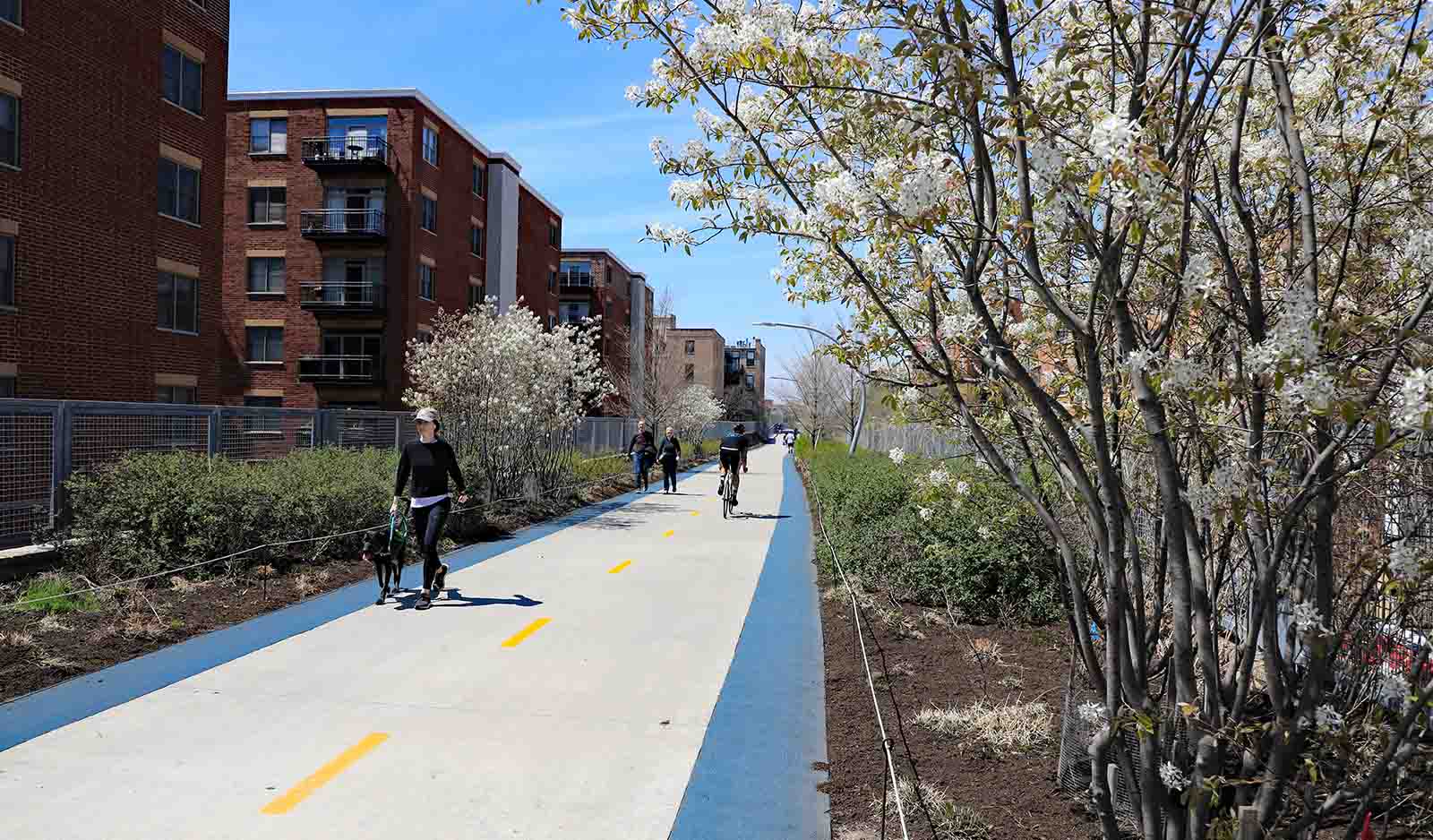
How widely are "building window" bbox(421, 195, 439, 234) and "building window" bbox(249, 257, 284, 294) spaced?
17.7 ft

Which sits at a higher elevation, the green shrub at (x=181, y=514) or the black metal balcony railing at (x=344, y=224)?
the black metal balcony railing at (x=344, y=224)

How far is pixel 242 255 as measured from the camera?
36750 millimetres

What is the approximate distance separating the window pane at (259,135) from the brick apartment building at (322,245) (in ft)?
0.11

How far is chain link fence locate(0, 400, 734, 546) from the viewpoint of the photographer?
1091 cm

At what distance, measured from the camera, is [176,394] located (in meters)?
22.9

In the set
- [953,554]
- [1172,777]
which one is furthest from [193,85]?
[1172,777]

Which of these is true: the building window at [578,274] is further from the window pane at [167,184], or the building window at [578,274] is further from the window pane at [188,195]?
the window pane at [167,184]

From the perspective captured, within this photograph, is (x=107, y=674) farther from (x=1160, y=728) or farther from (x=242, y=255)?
(x=242, y=255)

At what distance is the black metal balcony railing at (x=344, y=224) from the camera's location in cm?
3565

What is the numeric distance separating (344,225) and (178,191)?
13539mm

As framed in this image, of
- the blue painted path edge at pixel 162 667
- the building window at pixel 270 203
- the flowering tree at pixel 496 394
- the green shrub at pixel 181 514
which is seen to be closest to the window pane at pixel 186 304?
the flowering tree at pixel 496 394

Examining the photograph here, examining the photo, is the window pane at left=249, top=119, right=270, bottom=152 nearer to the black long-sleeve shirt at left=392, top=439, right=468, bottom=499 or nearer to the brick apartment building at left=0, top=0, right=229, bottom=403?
the brick apartment building at left=0, top=0, right=229, bottom=403

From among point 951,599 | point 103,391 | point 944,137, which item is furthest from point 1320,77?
point 103,391

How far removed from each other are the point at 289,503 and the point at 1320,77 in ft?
36.7
